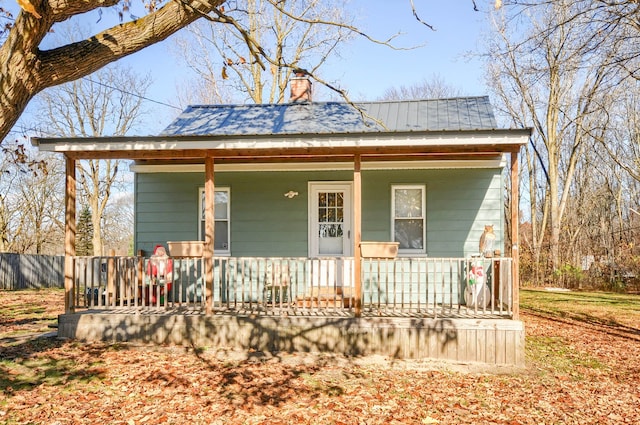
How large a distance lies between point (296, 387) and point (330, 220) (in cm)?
431

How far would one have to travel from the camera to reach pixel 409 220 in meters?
9.38

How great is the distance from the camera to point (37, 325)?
918cm

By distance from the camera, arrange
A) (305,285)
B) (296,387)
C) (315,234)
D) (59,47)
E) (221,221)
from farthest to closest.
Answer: (221,221) → (315,234) → (305,285) → (296,387) → (59,47)

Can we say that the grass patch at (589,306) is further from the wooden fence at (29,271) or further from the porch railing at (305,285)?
the wooden fence at (29,271)

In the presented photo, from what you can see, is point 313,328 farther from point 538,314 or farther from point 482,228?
point 538,314

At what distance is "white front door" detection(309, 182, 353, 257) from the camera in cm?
951

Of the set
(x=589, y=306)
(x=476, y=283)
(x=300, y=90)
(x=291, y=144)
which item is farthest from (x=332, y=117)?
(x=589, y=306)

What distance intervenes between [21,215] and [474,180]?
26.5 meters

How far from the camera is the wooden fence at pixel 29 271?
18.6 meters

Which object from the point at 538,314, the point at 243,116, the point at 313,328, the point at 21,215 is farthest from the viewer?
the point at 21,215

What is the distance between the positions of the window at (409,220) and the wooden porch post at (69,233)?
18.4 ft

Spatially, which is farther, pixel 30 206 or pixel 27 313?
pixel 30 206

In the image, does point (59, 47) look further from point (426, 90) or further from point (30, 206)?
point (426, 90)

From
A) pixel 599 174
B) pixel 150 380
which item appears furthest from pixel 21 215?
pixel 599 174
